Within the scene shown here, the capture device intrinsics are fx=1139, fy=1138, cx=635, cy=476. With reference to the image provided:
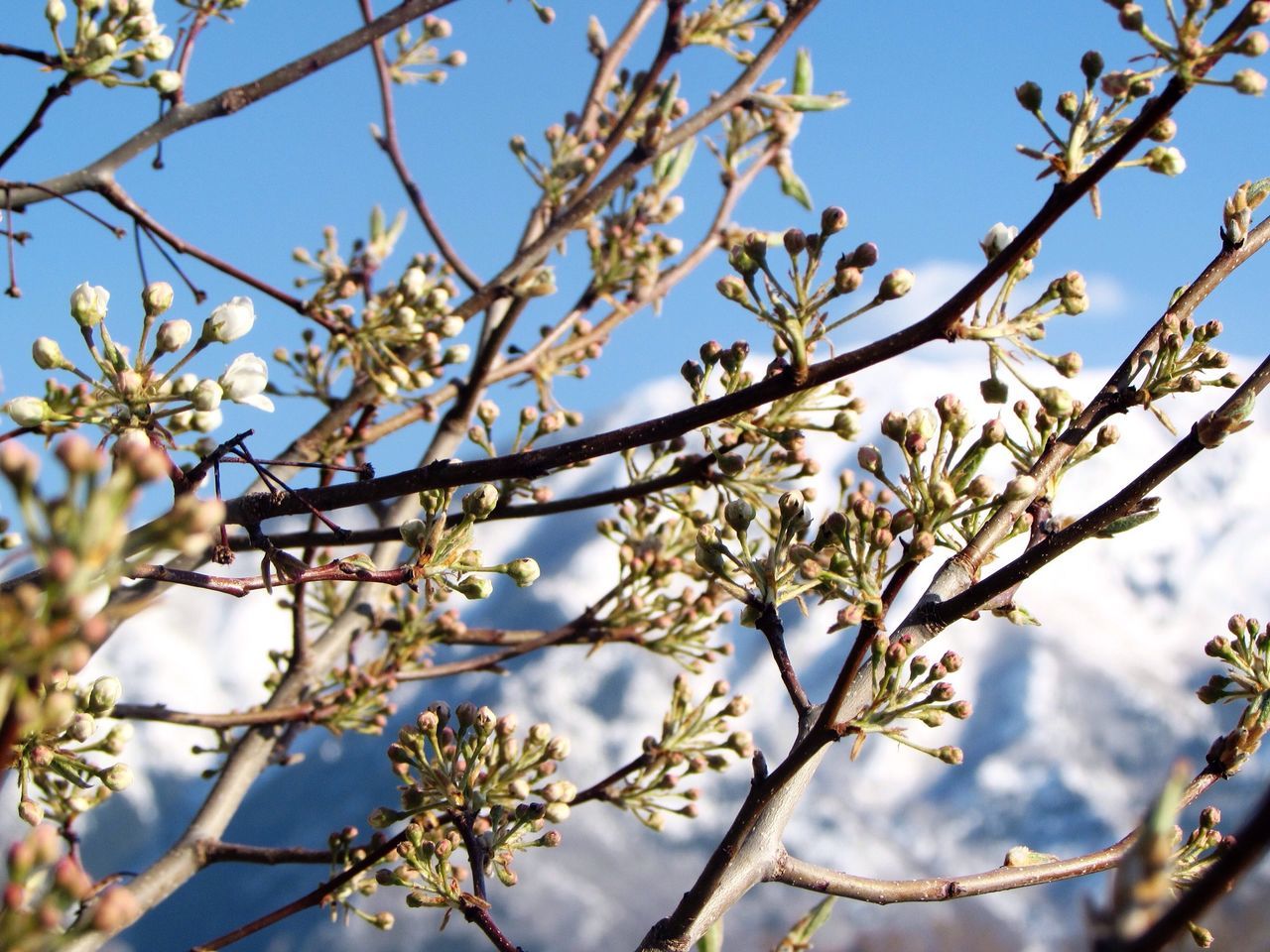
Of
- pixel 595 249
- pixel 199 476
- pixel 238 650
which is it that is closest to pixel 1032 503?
pixel 199 476

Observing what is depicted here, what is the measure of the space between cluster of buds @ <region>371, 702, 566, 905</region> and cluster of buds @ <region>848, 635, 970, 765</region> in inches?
33.8

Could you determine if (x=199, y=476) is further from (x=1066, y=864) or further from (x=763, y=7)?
(x=763, y=7)

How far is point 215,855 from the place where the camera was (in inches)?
147

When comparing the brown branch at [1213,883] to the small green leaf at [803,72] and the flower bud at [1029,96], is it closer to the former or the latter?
the flower bud at [1029,96]

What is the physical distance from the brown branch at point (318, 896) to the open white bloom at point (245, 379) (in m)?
1.05

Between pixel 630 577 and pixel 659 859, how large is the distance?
130 m

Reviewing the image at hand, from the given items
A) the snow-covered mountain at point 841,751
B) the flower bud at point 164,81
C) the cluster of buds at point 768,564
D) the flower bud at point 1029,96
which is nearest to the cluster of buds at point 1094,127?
the flower bud at point 1029,96

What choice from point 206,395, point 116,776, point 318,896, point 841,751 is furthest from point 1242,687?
point 841,751

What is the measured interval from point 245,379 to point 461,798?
1045 millimetres

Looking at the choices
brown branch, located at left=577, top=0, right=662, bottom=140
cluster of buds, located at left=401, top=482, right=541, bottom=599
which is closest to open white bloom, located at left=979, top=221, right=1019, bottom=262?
cluster of buds, located at left=401, top=482, right=541, bottom=599

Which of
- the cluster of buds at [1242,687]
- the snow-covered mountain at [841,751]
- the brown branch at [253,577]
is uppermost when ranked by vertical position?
the snow-covered mountain at [841,751]

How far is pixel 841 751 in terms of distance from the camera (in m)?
132

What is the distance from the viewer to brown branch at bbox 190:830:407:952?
2852 mm

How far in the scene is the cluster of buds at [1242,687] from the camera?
2.47m
